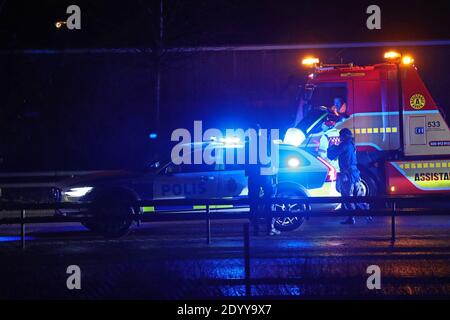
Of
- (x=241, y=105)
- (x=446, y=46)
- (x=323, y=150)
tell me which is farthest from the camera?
(x=241, y=105)

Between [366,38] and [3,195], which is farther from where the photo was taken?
[366,38]

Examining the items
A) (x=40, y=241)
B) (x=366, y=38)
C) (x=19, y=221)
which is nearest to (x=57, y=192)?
(x=40, y=241)

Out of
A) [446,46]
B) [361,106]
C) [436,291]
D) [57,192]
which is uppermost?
[446,46]

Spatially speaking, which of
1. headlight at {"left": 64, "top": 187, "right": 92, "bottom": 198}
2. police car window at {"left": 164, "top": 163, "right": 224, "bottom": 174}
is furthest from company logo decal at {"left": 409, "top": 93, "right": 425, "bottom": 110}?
headlight at {"left": 64, "top": 187, "right": 92, "bottom": 198}

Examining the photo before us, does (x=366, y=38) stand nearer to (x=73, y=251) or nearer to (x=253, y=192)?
(x=253, y=192)

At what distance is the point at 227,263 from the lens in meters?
9.28

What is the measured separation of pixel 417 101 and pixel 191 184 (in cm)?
555

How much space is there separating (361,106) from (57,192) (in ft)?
22.0

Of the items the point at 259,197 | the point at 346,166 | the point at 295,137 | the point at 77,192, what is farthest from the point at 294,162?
the point at 77,192

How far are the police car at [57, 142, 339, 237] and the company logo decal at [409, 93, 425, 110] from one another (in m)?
2.89

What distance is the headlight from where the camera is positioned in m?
12.1

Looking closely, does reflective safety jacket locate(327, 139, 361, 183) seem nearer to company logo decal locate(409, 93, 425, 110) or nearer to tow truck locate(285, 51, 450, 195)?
tow truck locate(285, 51, 450, 195)

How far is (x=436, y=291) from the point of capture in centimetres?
758

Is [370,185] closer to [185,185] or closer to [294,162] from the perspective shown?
[294,162]
